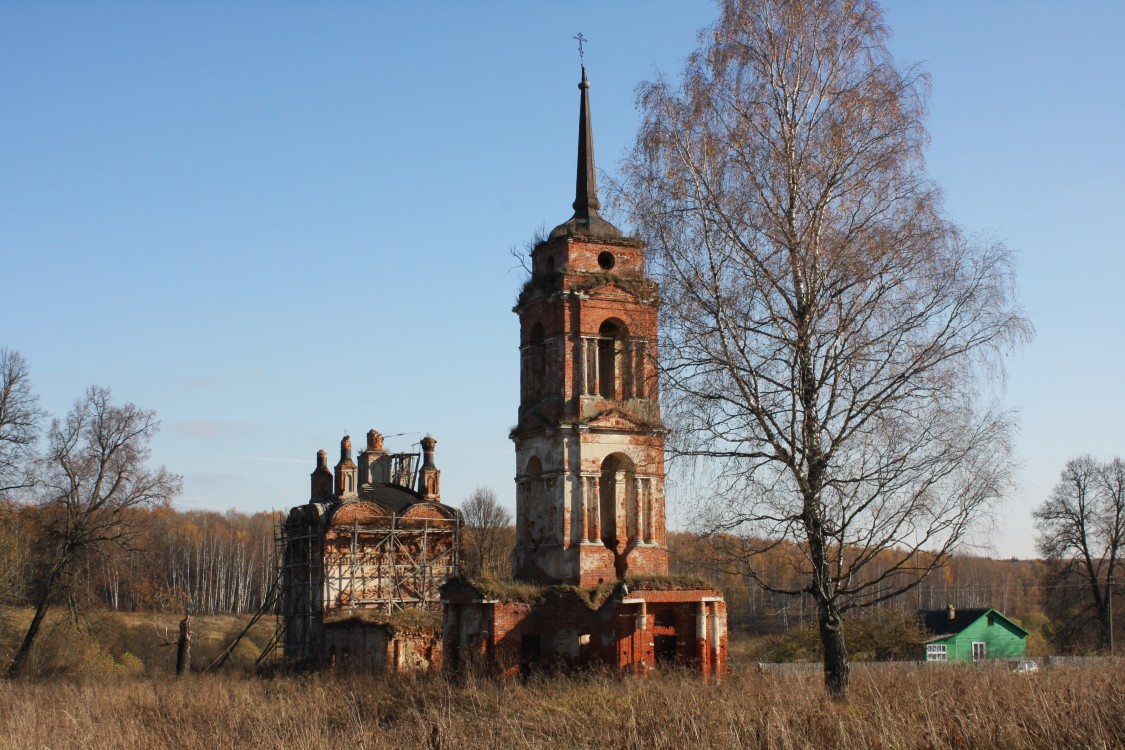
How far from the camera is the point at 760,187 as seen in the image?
14.2 m

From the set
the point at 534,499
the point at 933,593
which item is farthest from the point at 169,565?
the point at 534,499

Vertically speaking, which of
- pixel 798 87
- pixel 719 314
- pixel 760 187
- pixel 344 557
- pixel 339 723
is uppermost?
pixel 798 87

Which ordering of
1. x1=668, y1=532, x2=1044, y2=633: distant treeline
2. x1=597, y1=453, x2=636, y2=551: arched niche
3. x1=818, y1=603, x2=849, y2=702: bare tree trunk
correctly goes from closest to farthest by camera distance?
x1=818, y1=603, x2=849, y2=702: bare tree trunk → x1=597, y1=453, x2=636, y2=551: arched niche → x1=668, y1=532, x2=1044, y2=633: distant treeline

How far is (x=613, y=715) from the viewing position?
522 inches

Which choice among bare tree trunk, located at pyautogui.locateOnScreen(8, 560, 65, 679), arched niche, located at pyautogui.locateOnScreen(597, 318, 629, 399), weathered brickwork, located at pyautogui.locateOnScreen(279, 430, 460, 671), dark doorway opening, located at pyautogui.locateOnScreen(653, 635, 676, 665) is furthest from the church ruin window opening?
bare tree trunk, located at pyautogui.locateOnScreen(8, 560, 65, 679)

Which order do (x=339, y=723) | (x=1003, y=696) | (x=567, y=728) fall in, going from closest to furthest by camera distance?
(x=1003, y=696) → (x=567, y=728) → (x=339, y=723)

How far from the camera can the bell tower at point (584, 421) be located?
19.8m

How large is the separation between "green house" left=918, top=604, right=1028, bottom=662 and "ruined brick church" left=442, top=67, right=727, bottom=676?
2317 centimetres

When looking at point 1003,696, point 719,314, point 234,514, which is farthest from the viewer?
point 234,514

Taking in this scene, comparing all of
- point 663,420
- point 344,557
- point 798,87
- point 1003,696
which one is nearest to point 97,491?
point 344,557

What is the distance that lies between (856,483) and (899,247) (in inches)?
117

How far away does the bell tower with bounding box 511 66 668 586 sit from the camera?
65.1 feet

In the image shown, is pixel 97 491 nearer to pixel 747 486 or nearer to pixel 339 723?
pixel 339 723

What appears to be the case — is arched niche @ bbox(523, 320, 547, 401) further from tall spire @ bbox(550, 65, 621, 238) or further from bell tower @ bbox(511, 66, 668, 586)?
tall spire @ bbox(550, 65, 621, 238)
